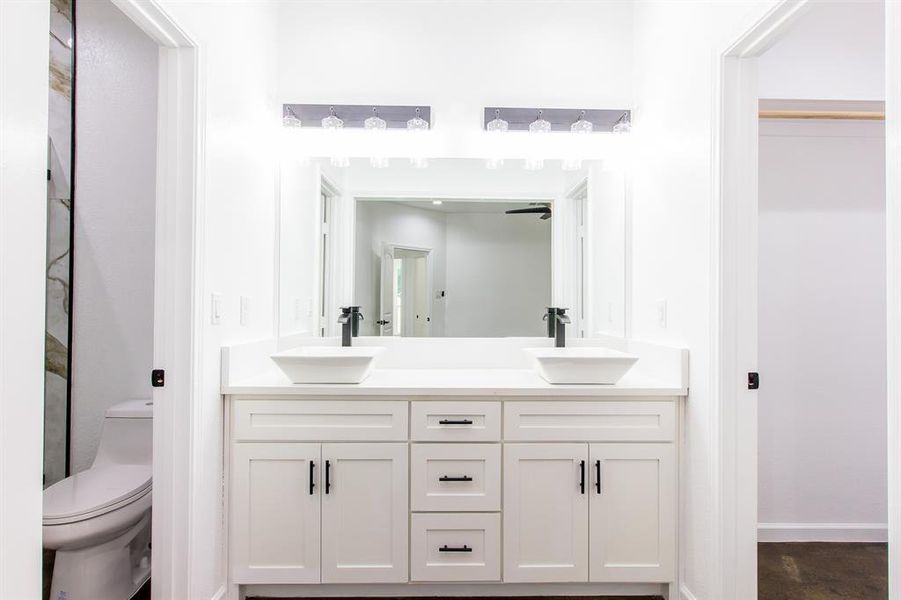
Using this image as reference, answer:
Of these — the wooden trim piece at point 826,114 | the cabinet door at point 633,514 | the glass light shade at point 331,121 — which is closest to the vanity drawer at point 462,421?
the cabinet door at point 633,514

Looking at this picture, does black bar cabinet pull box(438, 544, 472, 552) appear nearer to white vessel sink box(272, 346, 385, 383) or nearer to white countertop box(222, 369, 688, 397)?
white countertop box(222, 369, 688, 397)

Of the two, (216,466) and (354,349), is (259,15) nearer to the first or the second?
(354,349)

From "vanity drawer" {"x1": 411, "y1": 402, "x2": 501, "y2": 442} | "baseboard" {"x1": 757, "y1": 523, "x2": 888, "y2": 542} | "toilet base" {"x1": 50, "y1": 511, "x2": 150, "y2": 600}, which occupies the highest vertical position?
"vanity drawer" {"x1": 411, "y1": 402, "x2": 501, "y2": 442}

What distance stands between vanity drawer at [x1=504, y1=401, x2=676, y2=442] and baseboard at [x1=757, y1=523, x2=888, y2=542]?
43.2 inches

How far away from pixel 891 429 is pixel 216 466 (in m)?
1.97

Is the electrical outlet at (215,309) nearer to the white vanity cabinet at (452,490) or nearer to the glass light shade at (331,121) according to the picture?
the white vanity cabinet at (452,490)

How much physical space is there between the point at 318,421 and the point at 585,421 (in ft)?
3.36

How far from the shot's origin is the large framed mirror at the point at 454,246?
7.89 ft

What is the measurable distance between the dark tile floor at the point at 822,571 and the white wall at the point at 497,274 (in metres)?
1.44

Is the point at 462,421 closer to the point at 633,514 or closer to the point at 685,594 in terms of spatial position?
the point at 633,514

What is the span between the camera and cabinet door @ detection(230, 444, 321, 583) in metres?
1.81

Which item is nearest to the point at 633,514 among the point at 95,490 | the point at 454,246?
the point at 454,246

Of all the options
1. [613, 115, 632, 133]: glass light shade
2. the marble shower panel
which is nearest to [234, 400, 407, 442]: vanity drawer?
the marble shower panel

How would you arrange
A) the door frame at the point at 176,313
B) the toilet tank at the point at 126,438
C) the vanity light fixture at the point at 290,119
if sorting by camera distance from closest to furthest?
the door frame at the point at 176,313 < the toilet tank at the point at 126,438 < the vanity light fixture at the point at 290,119
